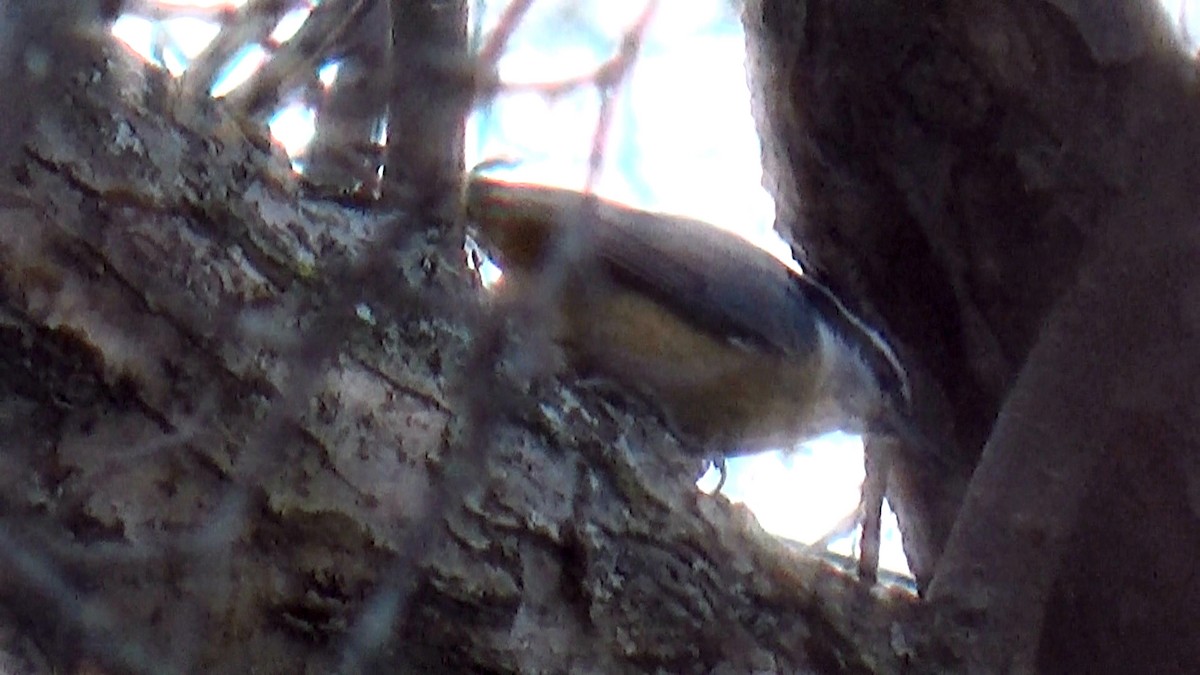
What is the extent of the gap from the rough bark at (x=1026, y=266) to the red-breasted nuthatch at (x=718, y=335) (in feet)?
0.24

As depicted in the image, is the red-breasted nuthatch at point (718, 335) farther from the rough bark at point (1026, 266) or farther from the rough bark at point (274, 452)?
the rough bark at point (274, 452)

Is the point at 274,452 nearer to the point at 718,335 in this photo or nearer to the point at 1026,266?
the point at 718,335

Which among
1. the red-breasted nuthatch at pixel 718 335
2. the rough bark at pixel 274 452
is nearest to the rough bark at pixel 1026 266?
the red-breasted nuthatch at pixel 718 335

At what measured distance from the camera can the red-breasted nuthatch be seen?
175 cm

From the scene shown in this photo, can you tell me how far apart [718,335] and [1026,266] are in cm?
43

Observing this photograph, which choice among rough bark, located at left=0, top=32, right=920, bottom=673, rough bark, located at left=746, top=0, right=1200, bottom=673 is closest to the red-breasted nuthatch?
rough bark, located at left=746, top=0, right=1200, bottom=673

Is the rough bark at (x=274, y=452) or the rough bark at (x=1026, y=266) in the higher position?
the rough bark at (x=1026, y=266)

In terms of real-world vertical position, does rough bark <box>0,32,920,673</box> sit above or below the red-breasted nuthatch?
below

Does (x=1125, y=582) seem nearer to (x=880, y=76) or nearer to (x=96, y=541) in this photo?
(x=880, y=76)

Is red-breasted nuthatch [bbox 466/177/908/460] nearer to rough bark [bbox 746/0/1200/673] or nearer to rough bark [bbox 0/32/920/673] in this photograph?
rough bark [bbox 746/0/1200/673]

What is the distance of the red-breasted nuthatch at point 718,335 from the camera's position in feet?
5.75

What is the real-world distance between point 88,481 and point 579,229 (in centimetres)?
42

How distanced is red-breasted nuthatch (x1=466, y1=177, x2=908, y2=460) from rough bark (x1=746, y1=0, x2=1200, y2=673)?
0.07 metres

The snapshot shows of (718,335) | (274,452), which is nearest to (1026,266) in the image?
(718,335)
